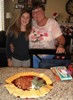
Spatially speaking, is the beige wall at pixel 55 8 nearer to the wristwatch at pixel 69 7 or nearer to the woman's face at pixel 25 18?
the wristwatch at pixel 69 7

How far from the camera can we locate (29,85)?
108 centimetres

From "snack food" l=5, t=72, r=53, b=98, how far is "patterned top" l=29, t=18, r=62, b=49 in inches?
24.4

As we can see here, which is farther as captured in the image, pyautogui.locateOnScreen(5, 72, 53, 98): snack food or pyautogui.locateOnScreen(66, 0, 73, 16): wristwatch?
pyautogui.locateOnScreen(66, 0, 73, 16): wristwatch

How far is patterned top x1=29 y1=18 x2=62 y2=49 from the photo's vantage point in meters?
1.81

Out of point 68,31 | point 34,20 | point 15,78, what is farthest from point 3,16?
point 15,78

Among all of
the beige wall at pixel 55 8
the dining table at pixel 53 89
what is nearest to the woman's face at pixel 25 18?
the dining table at pixel 53 89

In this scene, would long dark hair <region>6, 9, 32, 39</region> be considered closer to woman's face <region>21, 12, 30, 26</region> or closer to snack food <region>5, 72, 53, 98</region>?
woman's face <region>21, 12, 30, 26</region>

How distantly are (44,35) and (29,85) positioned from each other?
814 millimetres

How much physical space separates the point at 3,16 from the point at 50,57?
345 centimetres

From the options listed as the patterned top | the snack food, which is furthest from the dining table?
the patterned top

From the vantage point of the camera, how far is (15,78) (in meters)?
1.17

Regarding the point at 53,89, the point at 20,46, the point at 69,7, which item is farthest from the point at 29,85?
the point at 69,7

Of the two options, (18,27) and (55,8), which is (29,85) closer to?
(18,27)

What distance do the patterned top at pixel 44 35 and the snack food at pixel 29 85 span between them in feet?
2.03
